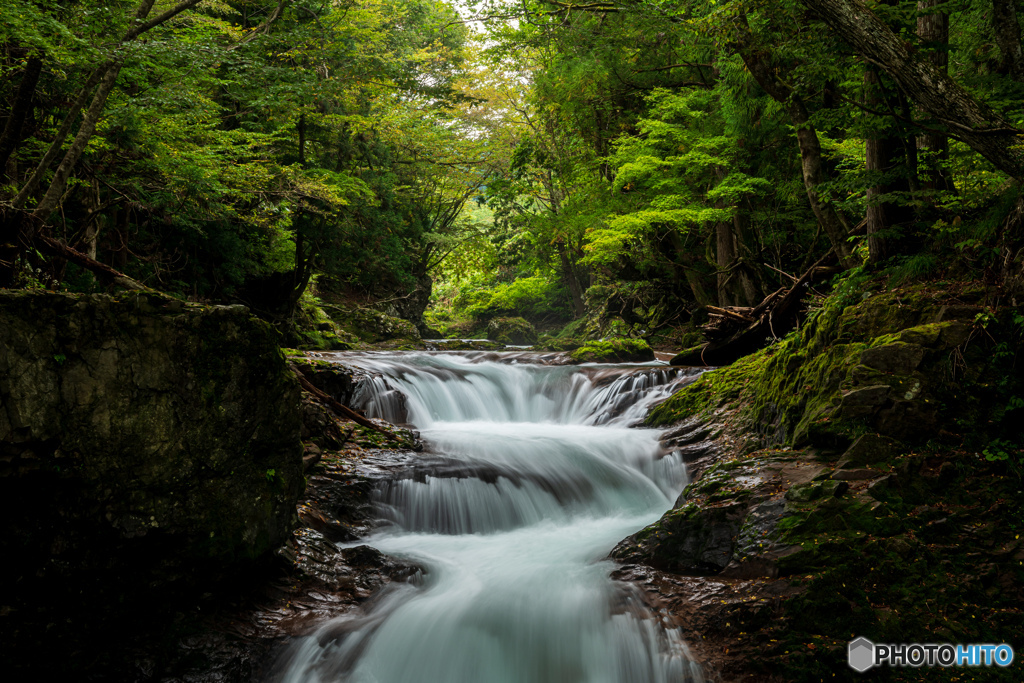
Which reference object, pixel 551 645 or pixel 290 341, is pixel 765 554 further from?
pixel 290 341

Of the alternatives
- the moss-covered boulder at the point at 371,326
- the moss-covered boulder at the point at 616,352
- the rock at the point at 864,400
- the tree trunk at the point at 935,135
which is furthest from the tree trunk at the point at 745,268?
the moss-covered boulder at the point at 371,326

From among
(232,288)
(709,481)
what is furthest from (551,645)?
(232,288)

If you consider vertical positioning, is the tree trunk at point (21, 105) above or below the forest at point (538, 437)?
above

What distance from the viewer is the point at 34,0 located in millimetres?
5902

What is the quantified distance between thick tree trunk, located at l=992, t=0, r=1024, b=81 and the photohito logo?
472 centimetres

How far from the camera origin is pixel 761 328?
390 inches

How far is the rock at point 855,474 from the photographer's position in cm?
405

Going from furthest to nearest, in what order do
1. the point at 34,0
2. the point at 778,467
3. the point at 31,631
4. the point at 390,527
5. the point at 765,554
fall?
1. the point at 34,0
2. the point at 390,527
3. the point at 778,467
4. the point at 765,554
5. the point at 31,631

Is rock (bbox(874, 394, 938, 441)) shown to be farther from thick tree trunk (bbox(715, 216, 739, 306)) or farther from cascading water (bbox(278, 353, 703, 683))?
thick tree trunk (bbox(715, 216, 739, 306))

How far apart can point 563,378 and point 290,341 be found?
7.31 m

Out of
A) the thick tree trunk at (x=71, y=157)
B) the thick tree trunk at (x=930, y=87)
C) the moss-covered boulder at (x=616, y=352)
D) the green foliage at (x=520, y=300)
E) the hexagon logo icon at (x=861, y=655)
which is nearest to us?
the hexagon logo icon at (x=861, y=655)

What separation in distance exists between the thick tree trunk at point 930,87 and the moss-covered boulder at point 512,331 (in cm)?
2222

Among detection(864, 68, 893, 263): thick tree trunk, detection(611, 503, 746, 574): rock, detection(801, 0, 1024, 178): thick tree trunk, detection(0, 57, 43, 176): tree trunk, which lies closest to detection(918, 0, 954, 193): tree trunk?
detection(864, 68, 893, 263): thick tree trunk

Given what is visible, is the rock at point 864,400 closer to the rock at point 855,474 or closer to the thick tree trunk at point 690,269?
the rock at point 855,474
